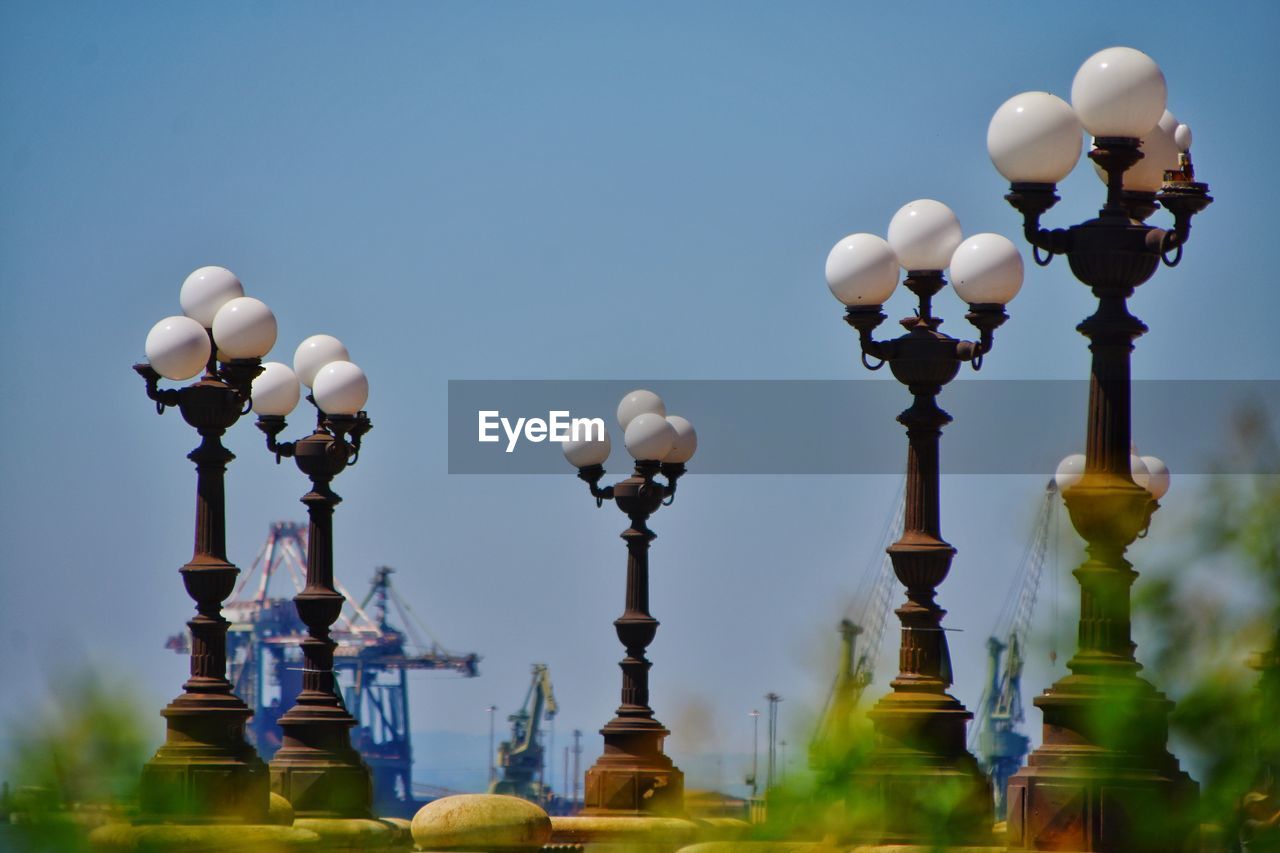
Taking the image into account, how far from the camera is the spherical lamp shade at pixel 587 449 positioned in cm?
2006

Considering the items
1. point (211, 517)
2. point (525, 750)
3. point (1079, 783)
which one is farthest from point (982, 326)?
point (525, 750)

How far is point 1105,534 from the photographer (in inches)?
406

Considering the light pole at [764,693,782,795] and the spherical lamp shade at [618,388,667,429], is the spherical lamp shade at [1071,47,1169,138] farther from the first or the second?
the spherical lamp shade at [618,388,667,429]

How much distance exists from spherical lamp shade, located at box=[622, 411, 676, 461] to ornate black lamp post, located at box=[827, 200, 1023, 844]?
5.93 metres

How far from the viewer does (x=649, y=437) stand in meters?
19.7

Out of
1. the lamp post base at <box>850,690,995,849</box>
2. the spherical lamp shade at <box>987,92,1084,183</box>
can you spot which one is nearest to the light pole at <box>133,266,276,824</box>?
the lamp post base at <box>850,690,995,849</box>

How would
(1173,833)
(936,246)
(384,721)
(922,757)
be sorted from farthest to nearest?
(384,721) → (936,246) → (922,757) → (1173,833)

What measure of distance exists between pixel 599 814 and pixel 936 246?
7087 millimetres

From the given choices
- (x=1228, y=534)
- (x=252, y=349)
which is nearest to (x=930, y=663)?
(x=252, y=349)

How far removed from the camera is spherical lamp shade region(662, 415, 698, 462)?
20156 mm

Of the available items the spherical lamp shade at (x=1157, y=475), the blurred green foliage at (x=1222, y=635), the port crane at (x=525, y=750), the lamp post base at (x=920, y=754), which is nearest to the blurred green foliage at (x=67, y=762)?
the blurred green foliage at (x=1222, y=635)

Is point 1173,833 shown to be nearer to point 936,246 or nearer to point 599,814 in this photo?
point 936,246

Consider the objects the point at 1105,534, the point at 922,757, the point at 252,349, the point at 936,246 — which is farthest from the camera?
the point at 252,349

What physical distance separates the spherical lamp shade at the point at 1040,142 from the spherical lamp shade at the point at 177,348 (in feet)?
20.9
